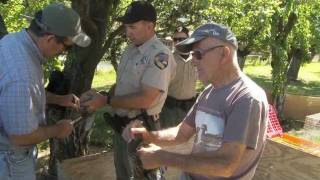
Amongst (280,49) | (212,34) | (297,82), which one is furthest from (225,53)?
(297,82)

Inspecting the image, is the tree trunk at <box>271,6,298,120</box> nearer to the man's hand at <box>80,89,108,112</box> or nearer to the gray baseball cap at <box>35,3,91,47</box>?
the man's hand at <box>80,89,108,112</box>

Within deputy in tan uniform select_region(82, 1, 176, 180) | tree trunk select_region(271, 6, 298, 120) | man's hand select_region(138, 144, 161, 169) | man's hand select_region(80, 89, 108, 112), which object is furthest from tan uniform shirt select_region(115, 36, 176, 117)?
tree trunk select_region(271, 6, 298, 120)

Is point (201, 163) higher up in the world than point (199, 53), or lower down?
lower down

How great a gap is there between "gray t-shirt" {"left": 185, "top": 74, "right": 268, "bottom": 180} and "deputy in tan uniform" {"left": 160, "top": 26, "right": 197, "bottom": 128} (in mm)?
2809

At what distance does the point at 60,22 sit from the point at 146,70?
40.4 inches

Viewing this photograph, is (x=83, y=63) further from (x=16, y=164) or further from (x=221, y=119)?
(x=221, y=119)

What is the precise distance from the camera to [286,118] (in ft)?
36.4

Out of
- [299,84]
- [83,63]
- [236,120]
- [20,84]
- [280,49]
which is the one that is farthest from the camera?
[299,84]

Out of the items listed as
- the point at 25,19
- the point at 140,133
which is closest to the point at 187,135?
the point at 140,133

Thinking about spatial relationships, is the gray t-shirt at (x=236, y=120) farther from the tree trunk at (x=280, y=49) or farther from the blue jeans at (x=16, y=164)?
the tree trunk at (x=280, y=49)

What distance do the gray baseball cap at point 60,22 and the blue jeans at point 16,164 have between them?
0.79 m

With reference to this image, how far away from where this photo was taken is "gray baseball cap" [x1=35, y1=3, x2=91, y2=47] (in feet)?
9.53

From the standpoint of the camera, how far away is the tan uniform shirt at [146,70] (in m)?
3.77

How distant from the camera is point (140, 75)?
12.6 ft
